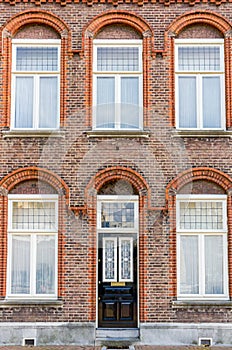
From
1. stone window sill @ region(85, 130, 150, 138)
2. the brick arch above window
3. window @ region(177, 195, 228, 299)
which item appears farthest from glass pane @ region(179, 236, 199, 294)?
the brick arch above window

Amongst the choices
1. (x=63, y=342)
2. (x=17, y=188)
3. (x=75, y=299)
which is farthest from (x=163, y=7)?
(x=63, y=342)

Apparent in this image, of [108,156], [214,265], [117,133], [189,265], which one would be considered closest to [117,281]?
[189,265]

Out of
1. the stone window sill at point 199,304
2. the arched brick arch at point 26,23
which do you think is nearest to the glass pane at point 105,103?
the arched brick arch at point 26,23

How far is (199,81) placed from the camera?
14078 mm

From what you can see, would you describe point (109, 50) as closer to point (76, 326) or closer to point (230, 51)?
point (230, 51)

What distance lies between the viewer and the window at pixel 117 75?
1402cm

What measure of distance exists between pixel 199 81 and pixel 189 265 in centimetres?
466

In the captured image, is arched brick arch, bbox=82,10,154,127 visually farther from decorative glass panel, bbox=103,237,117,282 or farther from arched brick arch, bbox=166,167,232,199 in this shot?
decorative glass panel, bbox=103,237,117,282

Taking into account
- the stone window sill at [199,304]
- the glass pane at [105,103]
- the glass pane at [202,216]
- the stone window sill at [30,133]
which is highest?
the glass pane at [105,103]

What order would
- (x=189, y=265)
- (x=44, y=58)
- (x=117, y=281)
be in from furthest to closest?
(x=44, y=58)
(x=117, y=281)
(x=189, y=265)

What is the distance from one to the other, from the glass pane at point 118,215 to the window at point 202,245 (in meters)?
1.19

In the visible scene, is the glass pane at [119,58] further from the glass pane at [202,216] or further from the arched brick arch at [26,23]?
the glass pane at [202,216]

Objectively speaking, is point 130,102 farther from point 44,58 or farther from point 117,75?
point 44,58

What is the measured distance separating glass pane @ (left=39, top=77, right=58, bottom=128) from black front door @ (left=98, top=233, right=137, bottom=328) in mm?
3171
